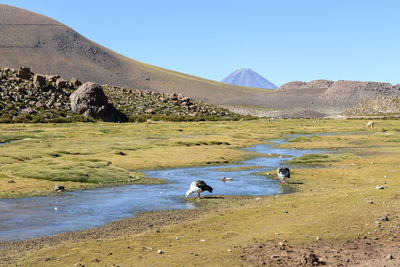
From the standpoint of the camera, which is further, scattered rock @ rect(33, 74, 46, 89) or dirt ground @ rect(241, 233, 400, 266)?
scattered rock @ rect(33, 74, 46, 89)

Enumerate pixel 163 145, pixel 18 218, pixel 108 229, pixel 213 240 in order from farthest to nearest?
1. pixel 163 145
2. pixel 18 218
3. pixel 108 229
4. pixel 213 240

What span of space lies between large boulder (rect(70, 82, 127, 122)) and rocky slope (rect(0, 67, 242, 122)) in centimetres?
116

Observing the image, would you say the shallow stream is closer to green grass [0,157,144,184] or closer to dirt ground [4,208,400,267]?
dirt ground [4,208,400,267]

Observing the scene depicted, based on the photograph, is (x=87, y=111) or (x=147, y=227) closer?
(x=147, y=227)

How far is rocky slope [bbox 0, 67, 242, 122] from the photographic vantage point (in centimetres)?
9612

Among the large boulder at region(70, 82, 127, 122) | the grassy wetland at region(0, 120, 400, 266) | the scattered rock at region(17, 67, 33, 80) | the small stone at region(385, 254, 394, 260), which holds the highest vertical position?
the scattered rock at region(17, 67, 33, 80)

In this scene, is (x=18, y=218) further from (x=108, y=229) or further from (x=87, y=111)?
(x=87, y=111)

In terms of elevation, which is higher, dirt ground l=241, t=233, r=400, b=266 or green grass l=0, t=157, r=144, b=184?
dirt ground l=241, t=233, r=400, b=266

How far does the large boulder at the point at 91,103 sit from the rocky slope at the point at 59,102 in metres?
1.16

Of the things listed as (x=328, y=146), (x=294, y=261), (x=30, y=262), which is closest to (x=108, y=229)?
(x=30, y=262)

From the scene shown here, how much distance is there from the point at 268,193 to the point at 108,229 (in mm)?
10999

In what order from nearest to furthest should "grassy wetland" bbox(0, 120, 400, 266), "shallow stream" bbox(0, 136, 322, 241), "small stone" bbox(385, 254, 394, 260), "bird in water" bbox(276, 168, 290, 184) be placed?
"small stone" bbox(385, 254, 394, 260)
"grassy wetland" bbox(0, 120, 400, 266)
"shallow stream" bbox(0, 136, 322, 241)
"bird in water" bbox(276, 168, 290, 184)

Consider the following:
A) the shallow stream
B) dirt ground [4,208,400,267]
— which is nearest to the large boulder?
the shallow stream

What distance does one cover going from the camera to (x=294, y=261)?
1255 cm
